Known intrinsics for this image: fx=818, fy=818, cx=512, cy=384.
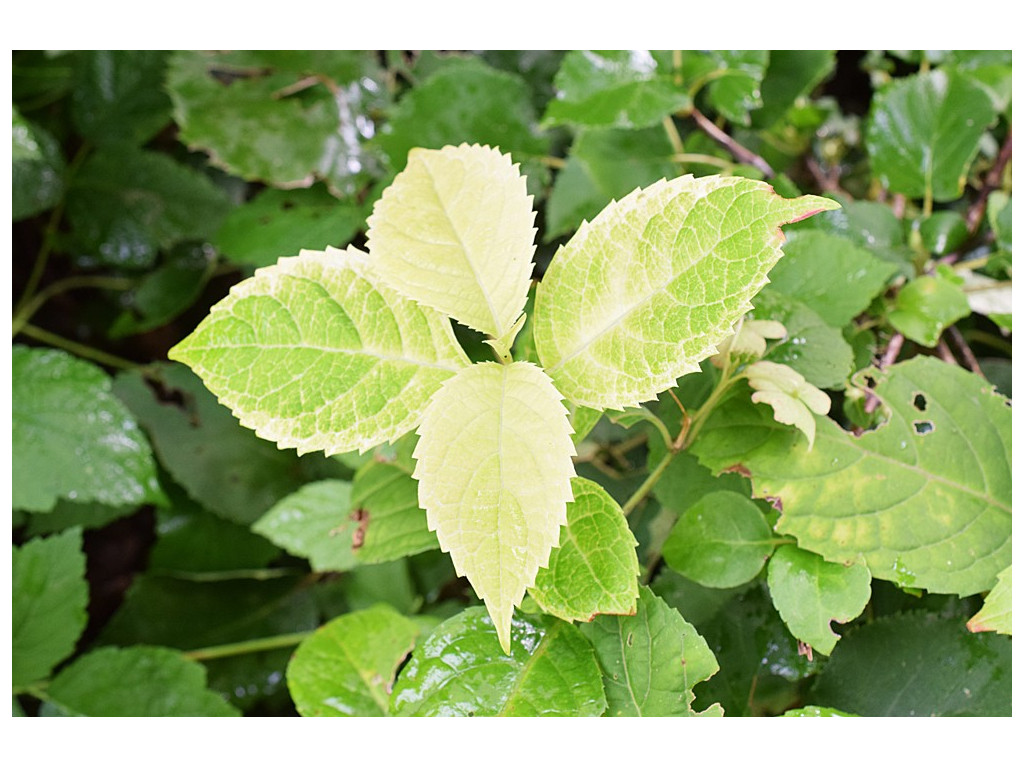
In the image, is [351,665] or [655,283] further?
[351,665]

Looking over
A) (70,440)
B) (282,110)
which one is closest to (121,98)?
(282,110)

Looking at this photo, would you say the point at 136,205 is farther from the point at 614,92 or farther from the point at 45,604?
the point at 614,92

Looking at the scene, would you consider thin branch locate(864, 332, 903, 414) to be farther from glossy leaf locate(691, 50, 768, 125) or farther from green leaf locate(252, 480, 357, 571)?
green leaf locate(252, 480, 357, 571)

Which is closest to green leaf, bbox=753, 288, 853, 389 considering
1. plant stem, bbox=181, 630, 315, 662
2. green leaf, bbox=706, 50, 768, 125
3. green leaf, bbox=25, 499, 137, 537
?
green leaf, bbox=706, 50, 768, 125

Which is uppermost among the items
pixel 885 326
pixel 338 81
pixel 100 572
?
pixel 338 81

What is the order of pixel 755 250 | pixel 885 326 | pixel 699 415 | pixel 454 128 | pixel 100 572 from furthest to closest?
pixel 100 572
pixel 454 128
pixel 885 326
pixel 699 415
pixel 755 250
